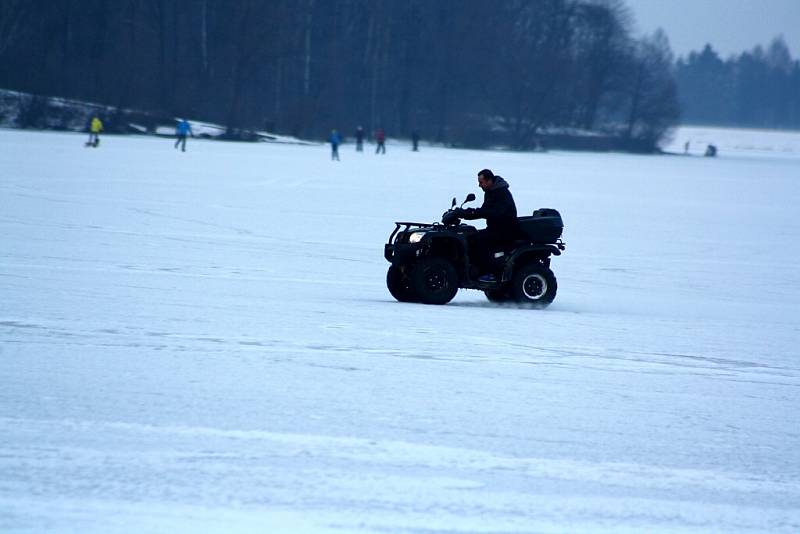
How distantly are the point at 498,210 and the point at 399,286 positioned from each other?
133 centimetres

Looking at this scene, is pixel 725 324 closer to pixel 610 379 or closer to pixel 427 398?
pixel 610 379

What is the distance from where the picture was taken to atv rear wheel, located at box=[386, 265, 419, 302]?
41.9 feet

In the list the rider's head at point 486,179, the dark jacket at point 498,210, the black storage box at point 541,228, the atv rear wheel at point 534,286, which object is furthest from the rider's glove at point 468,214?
the atv rear wheel at point 534,286

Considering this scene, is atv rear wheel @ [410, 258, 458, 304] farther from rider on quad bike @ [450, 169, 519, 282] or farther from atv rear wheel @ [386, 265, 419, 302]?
rider on quad bike @ [450, 169, 519, 282]

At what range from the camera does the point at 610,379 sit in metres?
8.73

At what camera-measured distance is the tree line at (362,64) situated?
78.4 meters

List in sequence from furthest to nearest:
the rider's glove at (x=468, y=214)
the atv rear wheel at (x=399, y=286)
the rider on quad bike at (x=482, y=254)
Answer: the atv rear wheel at (x=399, y=286) < the rider on quad bike at (x=482, y=254) < the rider's glove at (x=468, y=214)

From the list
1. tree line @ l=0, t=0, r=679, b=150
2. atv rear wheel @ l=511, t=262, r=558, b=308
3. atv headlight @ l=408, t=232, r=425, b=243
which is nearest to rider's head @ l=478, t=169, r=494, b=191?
atv headlight @ l=408, t=232, r=425, b=243

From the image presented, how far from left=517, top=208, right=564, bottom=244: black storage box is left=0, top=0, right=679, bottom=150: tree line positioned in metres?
62.7

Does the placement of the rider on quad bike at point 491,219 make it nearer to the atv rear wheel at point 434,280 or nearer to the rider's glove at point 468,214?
the rider's glove at point 468,214

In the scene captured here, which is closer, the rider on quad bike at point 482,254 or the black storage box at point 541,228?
the rider on quad bike at point 482,254

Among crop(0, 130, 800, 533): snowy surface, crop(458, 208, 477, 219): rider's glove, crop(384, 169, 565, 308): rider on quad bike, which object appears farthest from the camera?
crop(384, 169, 565, 308): rider on quad bike

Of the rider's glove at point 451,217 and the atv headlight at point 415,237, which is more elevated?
the rider's glove at point 451,217

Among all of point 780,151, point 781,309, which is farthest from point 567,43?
point 781,309
